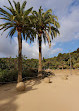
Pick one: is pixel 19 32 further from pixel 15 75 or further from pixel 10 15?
pixel 15 75

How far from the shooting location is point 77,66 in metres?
28.4

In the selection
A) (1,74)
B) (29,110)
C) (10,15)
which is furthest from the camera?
(1,74)

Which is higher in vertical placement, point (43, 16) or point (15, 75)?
point (43, 16)

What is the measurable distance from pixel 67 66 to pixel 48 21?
22056mm

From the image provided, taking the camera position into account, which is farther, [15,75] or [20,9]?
[15,75]

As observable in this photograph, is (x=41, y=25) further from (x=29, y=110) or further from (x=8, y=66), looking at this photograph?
(x=29, y=110)

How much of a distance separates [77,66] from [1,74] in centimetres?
2472

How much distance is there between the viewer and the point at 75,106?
4.32 metres

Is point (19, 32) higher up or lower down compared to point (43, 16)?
lower down

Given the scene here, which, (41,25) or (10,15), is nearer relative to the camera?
(10,15)

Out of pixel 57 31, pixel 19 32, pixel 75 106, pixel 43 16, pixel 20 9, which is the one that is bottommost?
pixel 75 106

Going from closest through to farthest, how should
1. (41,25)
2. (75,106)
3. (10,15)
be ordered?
(75,106) < (10,15) < (41,25)

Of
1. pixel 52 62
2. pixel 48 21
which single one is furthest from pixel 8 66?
pixel 52 62

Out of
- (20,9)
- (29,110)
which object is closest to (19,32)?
(20,9)
